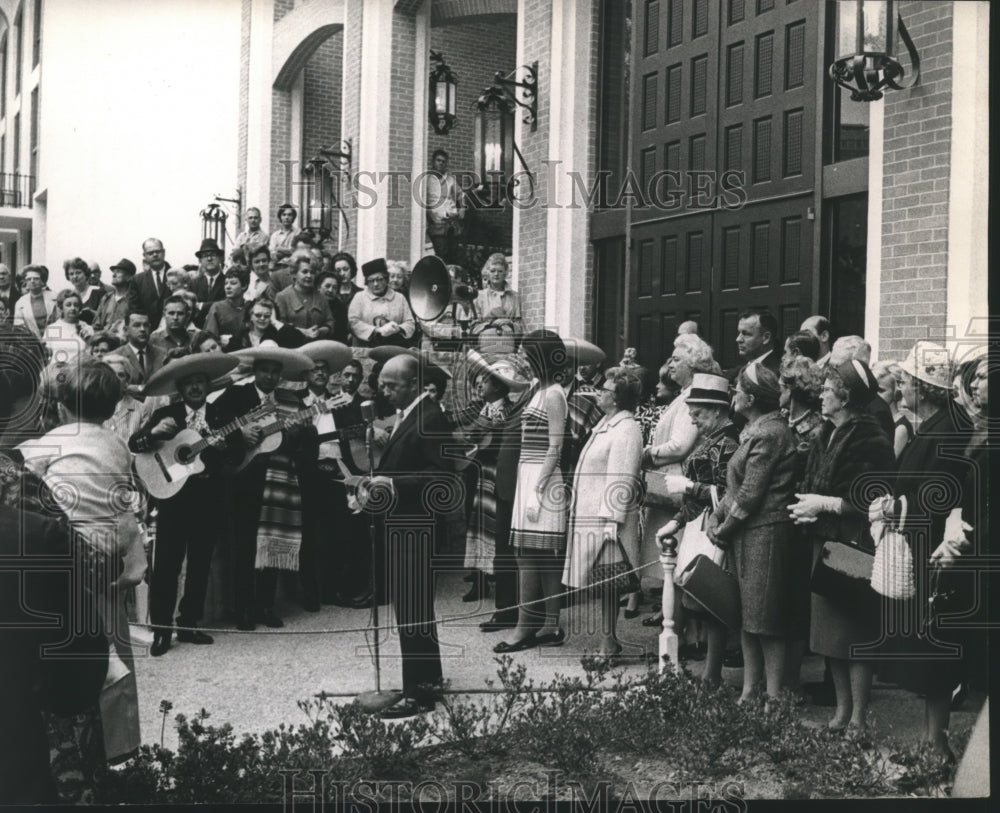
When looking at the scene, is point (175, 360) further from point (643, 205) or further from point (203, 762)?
point (643, 205)

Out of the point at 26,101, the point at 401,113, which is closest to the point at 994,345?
the point at 26,101

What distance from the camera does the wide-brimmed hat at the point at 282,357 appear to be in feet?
22.4

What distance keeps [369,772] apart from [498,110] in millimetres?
5945

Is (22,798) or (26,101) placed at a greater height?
(26,101)

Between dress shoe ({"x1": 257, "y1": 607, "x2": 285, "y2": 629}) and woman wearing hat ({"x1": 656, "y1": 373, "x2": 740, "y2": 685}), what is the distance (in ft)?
8.38

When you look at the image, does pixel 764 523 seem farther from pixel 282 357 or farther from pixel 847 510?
pixel 282 357

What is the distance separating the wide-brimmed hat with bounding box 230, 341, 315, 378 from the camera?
6.81m

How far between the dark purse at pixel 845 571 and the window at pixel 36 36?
490cm

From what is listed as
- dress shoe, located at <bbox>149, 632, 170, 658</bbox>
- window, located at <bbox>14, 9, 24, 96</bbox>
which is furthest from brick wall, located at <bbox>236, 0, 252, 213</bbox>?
dress shoe, located at <bbox>149, 632, 170, 658</bbox>

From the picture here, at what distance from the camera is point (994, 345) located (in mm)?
5852

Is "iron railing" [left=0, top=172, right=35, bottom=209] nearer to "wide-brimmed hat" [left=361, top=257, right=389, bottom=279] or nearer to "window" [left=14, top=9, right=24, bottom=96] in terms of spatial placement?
"window" [left=14, top=9, right=24, bottom=96]

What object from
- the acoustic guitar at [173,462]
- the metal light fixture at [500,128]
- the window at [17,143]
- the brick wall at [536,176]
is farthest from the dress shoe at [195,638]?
the metal light fixture at [500,128]

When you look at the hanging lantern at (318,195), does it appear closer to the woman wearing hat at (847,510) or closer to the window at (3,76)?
the window at (3,76)

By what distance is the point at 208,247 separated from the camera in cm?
818
